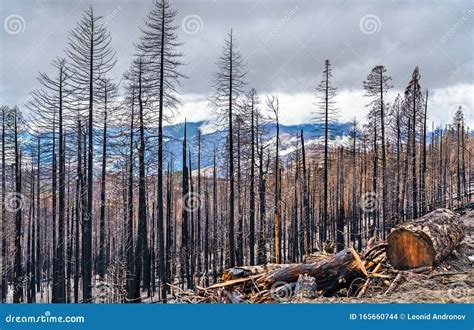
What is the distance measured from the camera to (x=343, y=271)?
8961 mm

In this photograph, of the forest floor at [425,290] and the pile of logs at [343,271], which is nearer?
the forest floor at [425,290]

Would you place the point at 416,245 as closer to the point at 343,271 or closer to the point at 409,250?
the point at 409,250

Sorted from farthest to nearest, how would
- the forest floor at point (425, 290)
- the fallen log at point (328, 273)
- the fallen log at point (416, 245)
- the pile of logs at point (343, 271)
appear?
the fallen log at point (416, 245) < the fallen log at point (328, 273) < the pile of logs at point (343, 271) < the forest floor at point (425, 290)

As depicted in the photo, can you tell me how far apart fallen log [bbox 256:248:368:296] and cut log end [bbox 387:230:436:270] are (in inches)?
60.5

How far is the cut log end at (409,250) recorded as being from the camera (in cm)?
982

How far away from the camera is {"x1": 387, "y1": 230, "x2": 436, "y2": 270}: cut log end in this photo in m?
9.82

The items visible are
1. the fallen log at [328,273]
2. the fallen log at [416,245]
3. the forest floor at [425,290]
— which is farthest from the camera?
the fallen log at [416,245]

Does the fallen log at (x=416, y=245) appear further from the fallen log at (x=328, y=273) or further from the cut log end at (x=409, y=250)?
the fallen log at (x=328, y=273)

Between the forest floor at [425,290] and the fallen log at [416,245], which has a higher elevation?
the fallen log at [416,245]

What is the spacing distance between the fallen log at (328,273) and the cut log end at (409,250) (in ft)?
5.04

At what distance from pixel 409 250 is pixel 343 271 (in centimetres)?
226

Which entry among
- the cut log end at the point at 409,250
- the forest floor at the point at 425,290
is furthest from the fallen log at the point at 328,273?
the cut log end at the point at 409,250

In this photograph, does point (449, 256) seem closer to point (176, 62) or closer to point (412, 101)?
point (176, 62)

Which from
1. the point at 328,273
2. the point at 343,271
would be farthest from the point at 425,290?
the point at 328,273
